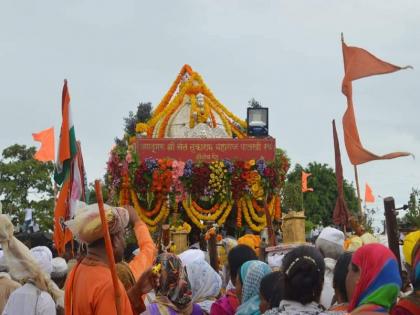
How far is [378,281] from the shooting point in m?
3.42

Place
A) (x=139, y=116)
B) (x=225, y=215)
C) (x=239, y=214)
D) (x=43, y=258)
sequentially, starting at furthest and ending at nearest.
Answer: (x=139, y=116) → (x=239, y=214) → (x=225, y=215) → (x=43, y=258)

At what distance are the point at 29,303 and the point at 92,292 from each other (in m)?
1.13

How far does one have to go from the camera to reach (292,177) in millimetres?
57500

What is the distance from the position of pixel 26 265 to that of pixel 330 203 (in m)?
54.1

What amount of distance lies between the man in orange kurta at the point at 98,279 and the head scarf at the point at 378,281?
1.11 m

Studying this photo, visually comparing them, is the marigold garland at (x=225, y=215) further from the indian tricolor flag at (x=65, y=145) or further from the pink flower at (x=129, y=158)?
the indian tricolor flag at (x=65, y=145)

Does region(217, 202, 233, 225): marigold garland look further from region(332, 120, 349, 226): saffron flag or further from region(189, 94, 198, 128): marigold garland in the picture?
region(332, 120, 349, 226): saffron flag

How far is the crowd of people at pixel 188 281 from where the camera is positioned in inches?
137

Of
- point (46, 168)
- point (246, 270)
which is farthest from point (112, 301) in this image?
point (46, 168)

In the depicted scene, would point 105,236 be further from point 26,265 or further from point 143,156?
point 143,156

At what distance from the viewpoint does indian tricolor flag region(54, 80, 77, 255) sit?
6.51 meters

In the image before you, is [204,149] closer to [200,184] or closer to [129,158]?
[200,184]

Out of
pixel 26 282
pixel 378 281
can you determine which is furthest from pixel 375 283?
pixel 26 282

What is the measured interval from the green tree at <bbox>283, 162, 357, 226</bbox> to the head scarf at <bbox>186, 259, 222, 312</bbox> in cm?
4995
